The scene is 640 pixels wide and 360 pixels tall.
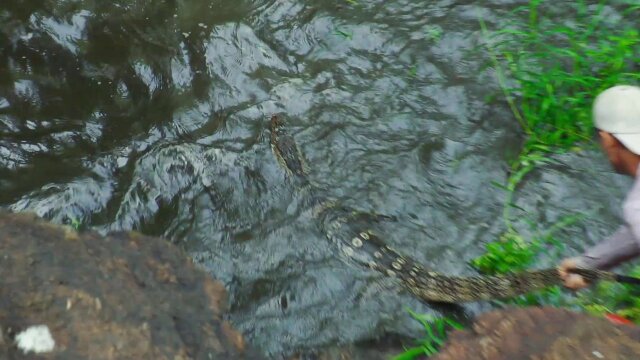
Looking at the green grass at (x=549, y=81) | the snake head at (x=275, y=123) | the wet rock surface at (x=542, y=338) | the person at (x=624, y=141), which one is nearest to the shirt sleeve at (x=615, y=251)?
the person at (x=624, y=141)

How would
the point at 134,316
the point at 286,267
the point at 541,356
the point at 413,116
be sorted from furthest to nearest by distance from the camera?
the point at 413,116, the point at 286,267, the point at 134,316, the point at 541,356

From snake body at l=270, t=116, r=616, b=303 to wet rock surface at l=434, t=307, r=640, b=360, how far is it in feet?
4.08

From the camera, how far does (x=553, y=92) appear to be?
17.2 feet

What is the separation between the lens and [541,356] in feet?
7.48

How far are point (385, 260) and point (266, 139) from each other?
5.64ft

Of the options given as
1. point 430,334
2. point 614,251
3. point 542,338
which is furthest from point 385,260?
point 542,338

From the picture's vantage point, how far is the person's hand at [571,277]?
3.61 m

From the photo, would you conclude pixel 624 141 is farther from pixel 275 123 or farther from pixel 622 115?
pixel 275 123

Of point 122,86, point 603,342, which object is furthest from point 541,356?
point 122,86

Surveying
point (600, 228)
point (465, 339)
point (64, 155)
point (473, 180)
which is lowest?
point (600, 228)

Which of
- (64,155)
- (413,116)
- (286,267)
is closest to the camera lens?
(286,267)

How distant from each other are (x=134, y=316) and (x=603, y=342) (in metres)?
1.85

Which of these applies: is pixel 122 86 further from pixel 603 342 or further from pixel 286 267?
pixel 603 342

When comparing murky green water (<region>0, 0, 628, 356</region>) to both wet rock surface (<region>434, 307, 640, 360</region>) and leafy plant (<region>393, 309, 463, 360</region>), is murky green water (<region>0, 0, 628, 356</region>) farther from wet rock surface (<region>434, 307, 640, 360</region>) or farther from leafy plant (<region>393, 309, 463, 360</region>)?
wet rock surface (<region>434, 307, 640, 360</region>)
